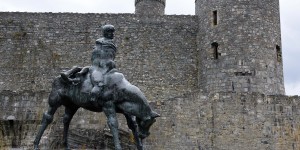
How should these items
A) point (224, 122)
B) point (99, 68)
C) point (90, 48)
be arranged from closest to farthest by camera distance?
point (99, 68) < point (224, 122) < point (90, 48)

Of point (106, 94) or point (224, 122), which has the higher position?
point (106, 94)

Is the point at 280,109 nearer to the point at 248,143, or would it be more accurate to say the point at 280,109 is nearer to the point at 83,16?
the point at 248,143

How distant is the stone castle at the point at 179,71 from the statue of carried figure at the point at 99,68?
23.3 ft

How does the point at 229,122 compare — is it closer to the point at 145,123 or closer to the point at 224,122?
the point at 224,122

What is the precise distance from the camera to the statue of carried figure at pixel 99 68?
892 cm

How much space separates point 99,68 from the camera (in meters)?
9.18

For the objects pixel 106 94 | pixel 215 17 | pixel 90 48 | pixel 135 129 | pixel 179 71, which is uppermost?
pixel 215 17

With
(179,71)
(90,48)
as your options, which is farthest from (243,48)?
(90,48)

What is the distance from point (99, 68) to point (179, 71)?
18.3 metres

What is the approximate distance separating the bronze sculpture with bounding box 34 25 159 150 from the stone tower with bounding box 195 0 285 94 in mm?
15639

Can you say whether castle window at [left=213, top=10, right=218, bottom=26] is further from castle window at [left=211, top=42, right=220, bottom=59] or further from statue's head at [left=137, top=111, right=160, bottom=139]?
statue's head at [left=137, top=111, right=160, bottom=139]

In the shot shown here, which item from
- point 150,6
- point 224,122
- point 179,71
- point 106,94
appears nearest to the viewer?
point 106,94

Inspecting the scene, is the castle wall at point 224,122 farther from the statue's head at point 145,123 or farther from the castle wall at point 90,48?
the statue's head at point 145,123

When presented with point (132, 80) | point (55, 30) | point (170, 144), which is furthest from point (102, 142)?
point (55, 30)
